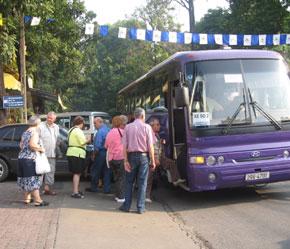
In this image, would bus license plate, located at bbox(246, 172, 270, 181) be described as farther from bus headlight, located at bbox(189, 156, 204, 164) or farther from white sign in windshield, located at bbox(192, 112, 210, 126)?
white sign in windshield, located at bbox(192, 112, 210, 126)

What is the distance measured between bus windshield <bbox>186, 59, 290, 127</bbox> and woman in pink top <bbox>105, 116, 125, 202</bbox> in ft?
5.62

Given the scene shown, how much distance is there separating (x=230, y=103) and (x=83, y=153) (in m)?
3.19

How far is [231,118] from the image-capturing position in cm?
958

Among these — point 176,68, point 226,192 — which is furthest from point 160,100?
point 226,192

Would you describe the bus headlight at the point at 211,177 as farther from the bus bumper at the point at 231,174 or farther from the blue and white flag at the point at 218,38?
the blue and white flag at the point at 218,38

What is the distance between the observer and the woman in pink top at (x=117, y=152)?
10.4 meters

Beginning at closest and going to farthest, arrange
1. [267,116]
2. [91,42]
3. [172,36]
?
[267,116], [172,36], [91,42]

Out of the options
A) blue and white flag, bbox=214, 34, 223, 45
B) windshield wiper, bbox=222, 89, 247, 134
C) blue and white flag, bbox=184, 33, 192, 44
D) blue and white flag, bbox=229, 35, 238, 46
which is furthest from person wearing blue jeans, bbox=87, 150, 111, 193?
blue and white flag, bbox=229, 35, 238, 46

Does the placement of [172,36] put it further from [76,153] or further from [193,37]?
[76,153]

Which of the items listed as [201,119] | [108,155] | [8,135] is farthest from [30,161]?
[8,135]

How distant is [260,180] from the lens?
377 inches

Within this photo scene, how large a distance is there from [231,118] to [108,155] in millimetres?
2638

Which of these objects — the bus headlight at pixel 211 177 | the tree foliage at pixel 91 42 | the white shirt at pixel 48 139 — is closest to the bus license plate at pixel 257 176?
the bus headlight at pixel 211 177

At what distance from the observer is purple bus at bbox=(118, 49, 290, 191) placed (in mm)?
9422
